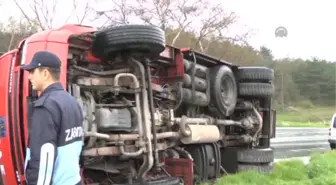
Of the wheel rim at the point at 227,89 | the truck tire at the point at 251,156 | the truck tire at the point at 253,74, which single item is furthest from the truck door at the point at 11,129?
the truck tire at the point at 251,156

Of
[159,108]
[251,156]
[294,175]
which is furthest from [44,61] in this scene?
[294,175]

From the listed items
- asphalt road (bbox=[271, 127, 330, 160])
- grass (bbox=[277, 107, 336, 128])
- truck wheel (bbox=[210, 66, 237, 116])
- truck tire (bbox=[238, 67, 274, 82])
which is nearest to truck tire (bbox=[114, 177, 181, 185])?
truck wheel (bbox=[210, 66, 237, 116])

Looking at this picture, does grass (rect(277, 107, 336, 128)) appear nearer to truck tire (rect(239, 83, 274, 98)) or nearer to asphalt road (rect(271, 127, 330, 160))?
asphalt road (rect(271, 127, 330, 160))

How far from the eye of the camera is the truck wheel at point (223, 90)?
6664mm

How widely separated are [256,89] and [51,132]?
16.9ft

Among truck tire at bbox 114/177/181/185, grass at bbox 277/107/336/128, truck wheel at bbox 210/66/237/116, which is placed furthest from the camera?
grass at bbox 277/107/336/128

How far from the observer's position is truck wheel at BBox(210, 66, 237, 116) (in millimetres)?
6664

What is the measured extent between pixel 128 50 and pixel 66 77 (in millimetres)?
741

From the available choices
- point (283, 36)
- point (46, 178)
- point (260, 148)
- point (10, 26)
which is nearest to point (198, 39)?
point (10, 26)

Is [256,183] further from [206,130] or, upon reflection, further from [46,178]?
[46,178]

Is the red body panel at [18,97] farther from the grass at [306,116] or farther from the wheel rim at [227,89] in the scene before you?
the grass at [306,116]

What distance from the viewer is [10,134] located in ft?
14.7

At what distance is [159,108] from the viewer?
5660mm

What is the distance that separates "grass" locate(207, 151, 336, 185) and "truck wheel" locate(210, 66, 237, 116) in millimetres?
909
